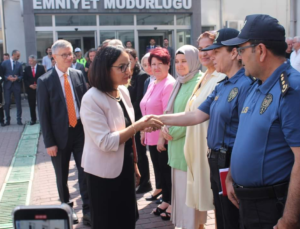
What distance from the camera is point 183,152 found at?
13.1 ft

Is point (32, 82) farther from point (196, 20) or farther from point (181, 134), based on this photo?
point (196, 20)

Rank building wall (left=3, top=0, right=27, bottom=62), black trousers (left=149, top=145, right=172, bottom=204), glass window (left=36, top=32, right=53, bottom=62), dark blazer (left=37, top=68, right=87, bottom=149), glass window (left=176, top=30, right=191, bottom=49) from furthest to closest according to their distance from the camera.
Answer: glass window (left=176, top=30, right=191, bottom=49) < building wall (left=3, top=0, right=27, bottom=62) < glass window (left=36, top=32, right=53, bottom=62) < black trousers (left=149, top=145, right=172, bottom=204) < dark blazer (left=37, top=68, right=87, bottom=149)

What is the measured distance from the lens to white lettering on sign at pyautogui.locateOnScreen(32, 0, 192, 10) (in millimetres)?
15586

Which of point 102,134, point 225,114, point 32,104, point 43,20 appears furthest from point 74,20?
point 225,114

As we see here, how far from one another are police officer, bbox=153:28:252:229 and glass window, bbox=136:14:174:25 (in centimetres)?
1453

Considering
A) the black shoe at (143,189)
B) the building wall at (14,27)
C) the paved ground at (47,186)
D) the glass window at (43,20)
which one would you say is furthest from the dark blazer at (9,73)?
the black shoe at (143,189)

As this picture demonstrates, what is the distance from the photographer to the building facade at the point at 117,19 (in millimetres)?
15797

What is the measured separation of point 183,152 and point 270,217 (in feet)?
6.18

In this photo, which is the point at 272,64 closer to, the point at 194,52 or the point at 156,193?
the point at 194,52

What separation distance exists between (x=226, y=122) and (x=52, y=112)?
242 centimetres

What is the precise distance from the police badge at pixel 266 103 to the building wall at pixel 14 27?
16.2m

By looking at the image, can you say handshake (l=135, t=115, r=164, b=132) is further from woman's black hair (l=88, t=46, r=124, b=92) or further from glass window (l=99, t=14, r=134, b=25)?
glass window (l=99, t=14, r=134, b=25)

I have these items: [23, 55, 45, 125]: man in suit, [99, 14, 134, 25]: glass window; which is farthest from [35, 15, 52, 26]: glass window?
[23, 55, 45, 125]: man in suit

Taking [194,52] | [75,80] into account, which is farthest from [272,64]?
[75,80]
